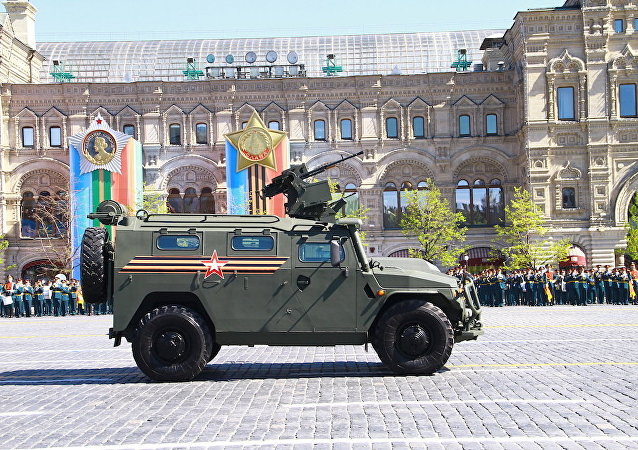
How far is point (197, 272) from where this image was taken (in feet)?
45.2

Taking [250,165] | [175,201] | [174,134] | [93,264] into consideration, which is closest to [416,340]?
[93,264]

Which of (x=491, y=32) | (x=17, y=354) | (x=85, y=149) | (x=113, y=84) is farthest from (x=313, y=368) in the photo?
(x=491, y=32)

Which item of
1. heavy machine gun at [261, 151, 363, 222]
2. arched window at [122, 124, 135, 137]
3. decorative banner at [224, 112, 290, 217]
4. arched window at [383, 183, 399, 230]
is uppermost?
arched window at [122, 124, 135, 137]

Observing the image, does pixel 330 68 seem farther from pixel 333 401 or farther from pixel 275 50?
pixel 333 401

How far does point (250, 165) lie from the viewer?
52.7m

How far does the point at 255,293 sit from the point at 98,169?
4024 cm

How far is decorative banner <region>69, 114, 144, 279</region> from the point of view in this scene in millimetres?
51812

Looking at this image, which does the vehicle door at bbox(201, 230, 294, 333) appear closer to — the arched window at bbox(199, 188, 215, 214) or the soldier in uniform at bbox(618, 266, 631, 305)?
the soldier in uniform at bbox(618, 266, 631, 305)

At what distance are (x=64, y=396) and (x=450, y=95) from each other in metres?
46.5

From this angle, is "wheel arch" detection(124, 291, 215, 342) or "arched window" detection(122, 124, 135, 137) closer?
"wheel arch" detection(124, 291, 215, 342)

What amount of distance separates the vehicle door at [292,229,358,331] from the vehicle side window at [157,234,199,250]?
158 cm

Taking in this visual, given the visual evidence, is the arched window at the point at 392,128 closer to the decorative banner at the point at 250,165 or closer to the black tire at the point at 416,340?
the decorative banner at the point at 250,165

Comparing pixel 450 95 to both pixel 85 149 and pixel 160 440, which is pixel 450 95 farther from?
pixel 160 440

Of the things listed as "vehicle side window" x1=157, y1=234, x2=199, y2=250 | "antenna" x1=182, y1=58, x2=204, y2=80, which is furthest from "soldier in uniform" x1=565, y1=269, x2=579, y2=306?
"antenna" x1=182, y1=58, x2=204, y2=80
